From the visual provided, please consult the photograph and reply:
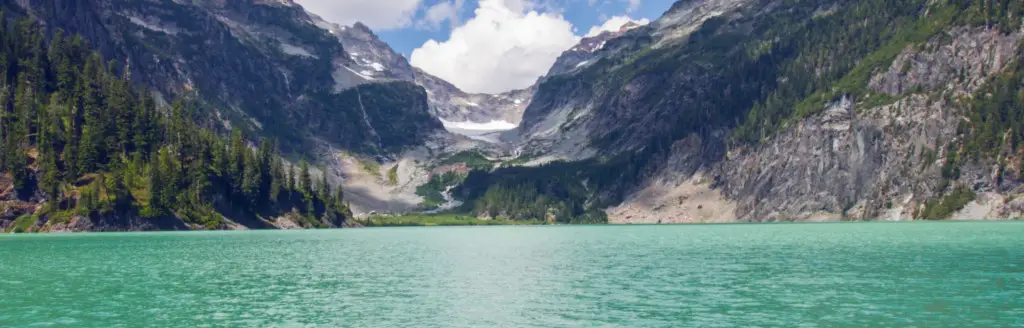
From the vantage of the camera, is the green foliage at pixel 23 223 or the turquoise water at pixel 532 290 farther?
the green foliage at pixel 23 223

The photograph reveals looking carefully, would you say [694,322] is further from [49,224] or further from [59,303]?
[49,224]

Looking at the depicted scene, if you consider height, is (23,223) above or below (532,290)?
above

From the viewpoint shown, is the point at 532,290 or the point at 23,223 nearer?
the point at 532,290

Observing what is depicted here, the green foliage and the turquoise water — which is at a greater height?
the green foliage

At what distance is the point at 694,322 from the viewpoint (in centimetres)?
4484

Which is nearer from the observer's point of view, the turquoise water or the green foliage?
the turquoise water

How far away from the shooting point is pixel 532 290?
62.0m

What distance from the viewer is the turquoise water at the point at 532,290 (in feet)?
153

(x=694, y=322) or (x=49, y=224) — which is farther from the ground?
(x=49, y=224)

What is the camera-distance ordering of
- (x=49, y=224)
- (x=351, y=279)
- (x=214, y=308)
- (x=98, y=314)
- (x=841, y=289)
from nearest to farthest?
(x=98, y=314) → (x=214, y=308) → (x=841, y=289) → (x=351, y=279) → (x=49, y=224)

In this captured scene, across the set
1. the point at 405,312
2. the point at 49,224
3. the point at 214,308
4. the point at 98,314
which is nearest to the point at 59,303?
the point at 98,314

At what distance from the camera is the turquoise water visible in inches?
1838

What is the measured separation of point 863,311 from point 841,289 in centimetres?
1109

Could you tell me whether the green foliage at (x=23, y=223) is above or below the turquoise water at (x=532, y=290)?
above
